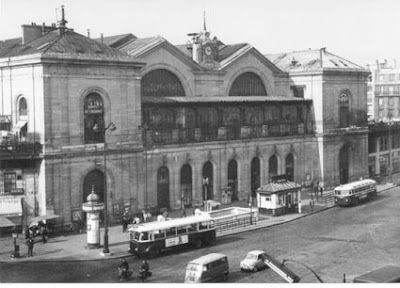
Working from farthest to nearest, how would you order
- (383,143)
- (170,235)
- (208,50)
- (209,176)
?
(383,143)
(208,50)
(209,176)
(170,235)

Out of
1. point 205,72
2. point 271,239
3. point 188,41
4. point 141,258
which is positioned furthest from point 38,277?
point 188,41

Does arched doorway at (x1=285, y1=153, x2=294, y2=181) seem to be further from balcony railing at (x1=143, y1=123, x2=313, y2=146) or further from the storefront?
the storefront

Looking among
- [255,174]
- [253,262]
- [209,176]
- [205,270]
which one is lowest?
[253,262]

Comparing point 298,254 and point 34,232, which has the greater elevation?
point 34,232

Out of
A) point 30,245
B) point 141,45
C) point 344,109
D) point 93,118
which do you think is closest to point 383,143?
point 344,109

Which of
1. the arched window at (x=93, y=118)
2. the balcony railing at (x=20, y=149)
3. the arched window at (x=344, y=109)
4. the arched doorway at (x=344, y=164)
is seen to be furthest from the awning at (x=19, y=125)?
the arched doorway at (x=344, y=164)

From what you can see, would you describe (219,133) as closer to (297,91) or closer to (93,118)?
(93,118)

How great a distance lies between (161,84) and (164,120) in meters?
4.75

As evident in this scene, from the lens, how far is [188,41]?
7156 centimetres

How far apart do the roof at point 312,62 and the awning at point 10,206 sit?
35.9m

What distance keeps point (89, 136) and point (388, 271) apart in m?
27.1

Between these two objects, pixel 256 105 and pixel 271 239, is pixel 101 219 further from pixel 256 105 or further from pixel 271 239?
pixel 256 105

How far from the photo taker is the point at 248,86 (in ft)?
227

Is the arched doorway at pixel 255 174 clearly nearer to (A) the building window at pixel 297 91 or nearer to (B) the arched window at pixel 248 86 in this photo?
(B) the arched window at pixel 248 86
